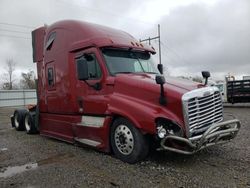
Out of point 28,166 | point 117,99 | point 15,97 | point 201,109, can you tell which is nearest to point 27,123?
point 28,166

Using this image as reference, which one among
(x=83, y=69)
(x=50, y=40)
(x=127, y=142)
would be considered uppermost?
(x=50, y=40)

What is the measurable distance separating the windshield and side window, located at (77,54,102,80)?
0.82ft

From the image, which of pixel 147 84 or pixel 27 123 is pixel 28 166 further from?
pixel 27 123

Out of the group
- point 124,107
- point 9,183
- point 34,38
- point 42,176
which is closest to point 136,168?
point 124,107

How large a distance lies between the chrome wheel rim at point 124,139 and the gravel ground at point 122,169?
280 millimetres

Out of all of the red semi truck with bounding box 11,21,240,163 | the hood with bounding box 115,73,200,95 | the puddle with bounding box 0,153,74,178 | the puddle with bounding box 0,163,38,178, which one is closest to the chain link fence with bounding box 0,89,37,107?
the red semi truck with bounding box 11,21,240,163

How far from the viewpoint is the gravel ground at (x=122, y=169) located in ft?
18.2

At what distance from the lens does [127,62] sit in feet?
25.6

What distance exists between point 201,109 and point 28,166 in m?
3.69

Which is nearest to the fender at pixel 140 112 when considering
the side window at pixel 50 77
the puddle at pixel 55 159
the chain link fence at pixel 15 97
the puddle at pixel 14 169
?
the puddle at pixel 55 159

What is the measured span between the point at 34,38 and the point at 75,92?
Answer: 3487mm

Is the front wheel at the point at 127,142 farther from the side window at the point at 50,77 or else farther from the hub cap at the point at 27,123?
the hub cap at the point at 27,123

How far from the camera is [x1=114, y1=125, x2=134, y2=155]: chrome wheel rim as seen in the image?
6633 millimetres

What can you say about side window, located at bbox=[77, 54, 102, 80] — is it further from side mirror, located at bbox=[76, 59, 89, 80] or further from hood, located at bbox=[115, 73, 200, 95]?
hood, located at bbox=[115, 73, 200, 95]
